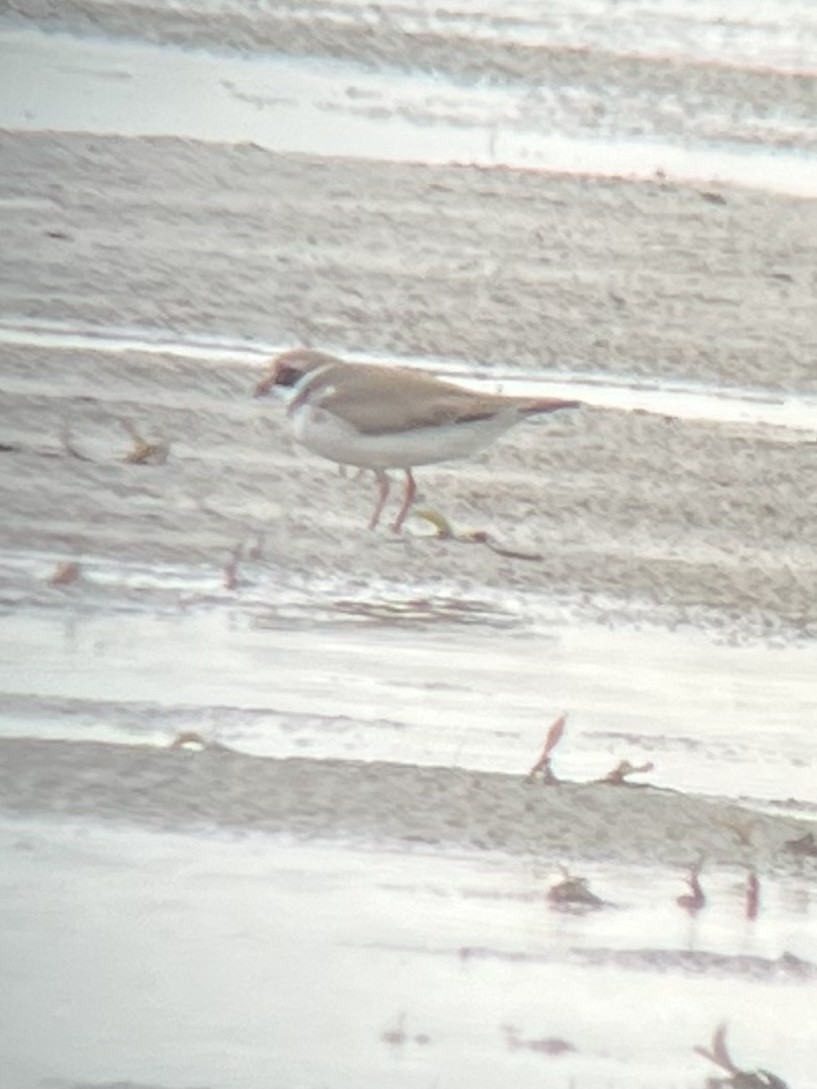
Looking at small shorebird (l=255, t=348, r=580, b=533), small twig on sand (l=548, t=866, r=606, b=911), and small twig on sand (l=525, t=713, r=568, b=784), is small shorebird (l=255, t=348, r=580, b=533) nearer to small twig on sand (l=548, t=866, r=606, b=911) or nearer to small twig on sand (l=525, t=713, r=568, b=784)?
Result: small twig on sand (l=525, t=713, r=568, b=784)

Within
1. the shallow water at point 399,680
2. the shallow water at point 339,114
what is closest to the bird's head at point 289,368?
the shallow water at point 399,680

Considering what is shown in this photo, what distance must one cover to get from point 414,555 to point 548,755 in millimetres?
923

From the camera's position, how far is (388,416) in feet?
17.9

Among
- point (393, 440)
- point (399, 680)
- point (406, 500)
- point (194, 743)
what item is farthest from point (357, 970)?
point (393, 440)

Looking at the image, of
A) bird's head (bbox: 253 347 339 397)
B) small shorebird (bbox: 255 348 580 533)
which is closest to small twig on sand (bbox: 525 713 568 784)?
small shorebird (bbox: 255 348 580 533)

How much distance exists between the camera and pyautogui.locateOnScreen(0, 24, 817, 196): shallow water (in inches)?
274

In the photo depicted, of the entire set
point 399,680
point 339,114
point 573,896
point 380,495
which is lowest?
point 339,114

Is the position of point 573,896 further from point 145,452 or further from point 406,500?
point 145,452

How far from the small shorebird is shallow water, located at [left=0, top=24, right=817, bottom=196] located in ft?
4.99

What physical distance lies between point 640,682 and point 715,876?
0.70 m

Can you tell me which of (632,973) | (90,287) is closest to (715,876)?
(632,973)

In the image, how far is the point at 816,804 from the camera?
159 inches

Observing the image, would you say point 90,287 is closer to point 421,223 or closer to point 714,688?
point 421,223

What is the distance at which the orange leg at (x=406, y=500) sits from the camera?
509cm
